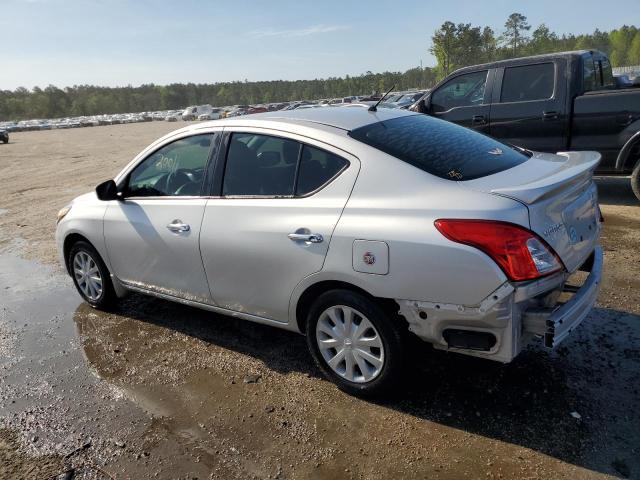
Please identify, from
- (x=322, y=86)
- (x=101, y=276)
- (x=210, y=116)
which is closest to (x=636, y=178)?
(x=101, y=276)

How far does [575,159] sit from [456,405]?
1828 mm

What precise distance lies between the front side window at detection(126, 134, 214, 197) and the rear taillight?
2.09 m

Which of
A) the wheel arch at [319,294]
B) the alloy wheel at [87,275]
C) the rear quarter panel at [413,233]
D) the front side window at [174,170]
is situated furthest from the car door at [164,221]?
the rear quarter panel at [413,233]

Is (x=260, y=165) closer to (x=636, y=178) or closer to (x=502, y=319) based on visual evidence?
(x=502, y=319)

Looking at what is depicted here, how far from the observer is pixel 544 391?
122 inches

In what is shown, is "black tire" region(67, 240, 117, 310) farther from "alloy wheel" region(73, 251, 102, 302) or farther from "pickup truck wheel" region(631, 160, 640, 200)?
"pickup truck wheel" region(631, 160, 640, 200)

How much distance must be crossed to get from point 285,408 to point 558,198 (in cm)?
201

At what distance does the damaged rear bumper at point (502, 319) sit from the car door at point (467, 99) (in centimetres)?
578

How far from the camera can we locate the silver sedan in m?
2.58

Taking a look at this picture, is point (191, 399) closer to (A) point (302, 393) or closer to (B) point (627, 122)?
(A) point (302, 393)

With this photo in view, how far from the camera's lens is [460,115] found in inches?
326

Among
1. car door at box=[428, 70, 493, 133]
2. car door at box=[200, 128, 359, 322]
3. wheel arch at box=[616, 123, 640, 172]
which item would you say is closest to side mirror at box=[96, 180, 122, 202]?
car door at box=[200, 128, 359, 322]

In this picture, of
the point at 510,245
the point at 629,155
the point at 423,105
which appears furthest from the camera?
the point at 423,105

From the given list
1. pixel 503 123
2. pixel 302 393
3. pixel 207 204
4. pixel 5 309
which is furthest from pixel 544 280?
pixel 503 123
